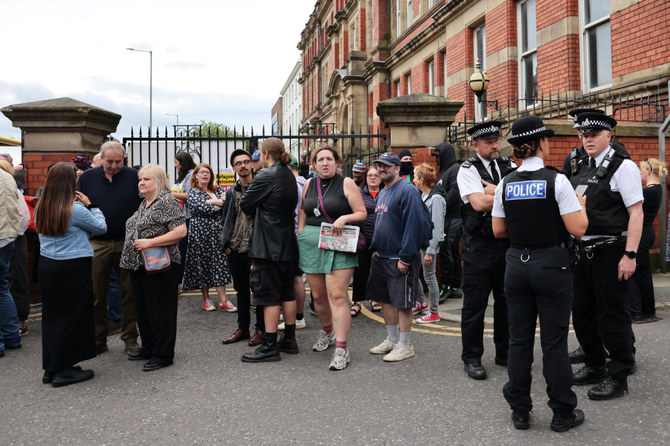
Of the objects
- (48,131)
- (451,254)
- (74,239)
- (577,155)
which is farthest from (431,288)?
(48,131)

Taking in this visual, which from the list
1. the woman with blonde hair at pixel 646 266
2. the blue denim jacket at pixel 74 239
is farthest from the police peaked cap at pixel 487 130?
the blue denim jacket at pixel 74 239

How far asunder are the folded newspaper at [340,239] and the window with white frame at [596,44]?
8.30m

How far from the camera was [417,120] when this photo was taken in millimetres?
8844

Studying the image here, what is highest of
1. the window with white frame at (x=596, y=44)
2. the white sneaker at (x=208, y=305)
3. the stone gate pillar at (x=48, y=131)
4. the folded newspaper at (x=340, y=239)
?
the window with white frame at (x=596, y=44)

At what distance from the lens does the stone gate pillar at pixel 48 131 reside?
8422 millimetres

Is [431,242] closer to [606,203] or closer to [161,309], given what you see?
[606,203]

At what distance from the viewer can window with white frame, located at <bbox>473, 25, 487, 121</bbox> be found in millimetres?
15711

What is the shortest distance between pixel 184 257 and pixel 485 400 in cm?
486

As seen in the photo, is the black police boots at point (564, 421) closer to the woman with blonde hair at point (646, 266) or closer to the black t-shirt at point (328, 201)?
the black t-shirt at point (328, 201)

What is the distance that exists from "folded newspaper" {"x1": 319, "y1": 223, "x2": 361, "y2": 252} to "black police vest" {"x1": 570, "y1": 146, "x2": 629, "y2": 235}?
190 cm

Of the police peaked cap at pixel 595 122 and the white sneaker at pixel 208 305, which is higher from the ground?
the police peaked cap at pixel 595 122

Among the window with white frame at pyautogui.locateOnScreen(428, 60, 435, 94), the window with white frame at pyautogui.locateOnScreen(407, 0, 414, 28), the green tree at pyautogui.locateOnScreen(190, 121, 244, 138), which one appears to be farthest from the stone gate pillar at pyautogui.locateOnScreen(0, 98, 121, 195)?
the window with white frame at pyautogui.locateOnScreen(407, 0, 414, 28)

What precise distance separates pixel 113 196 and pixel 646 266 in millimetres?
5698

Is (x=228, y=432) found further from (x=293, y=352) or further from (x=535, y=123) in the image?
(x=535, y=123)
